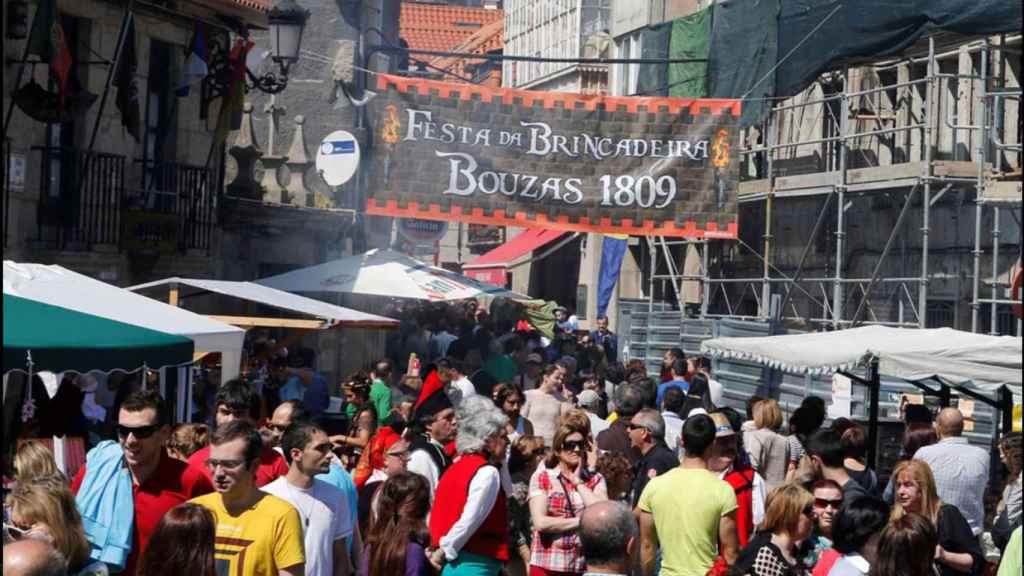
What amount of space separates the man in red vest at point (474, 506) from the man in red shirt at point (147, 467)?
4.75ft

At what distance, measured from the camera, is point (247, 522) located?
19.9ft

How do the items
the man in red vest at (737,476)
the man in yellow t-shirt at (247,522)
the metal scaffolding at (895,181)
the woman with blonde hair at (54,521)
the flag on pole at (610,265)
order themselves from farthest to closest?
1. the flag on pole at (610,265)
2. the metal scaffolding at (895,181)
3. the man in red vest at (737,476)
4. the man in yellow t-shirt at (247,522)
5. the woman with blonde hair at (54,521)

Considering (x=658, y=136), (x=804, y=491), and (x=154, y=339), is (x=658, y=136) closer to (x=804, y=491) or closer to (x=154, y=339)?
(x=154, y=339)

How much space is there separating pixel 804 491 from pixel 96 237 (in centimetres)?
1359

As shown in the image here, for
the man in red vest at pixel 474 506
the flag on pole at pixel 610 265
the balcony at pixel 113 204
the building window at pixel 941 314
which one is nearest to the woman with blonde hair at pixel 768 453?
the man in red vest at pixel 474 506

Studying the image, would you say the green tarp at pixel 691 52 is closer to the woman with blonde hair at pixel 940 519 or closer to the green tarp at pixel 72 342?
the green tarp at pixel 72 342

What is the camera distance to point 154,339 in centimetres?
916

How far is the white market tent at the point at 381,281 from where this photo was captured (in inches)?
758

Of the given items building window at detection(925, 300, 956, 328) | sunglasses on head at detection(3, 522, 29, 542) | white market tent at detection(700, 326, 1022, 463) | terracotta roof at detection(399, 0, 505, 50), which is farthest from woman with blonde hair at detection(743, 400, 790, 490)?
terracotta roof at detection(399, 0, 505, 50)

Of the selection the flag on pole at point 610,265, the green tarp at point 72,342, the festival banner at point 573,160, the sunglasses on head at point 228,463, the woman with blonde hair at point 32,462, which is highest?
the festival banner at point 573,160

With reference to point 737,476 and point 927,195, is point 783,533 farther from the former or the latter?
point 927,195

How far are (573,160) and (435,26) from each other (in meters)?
46.9

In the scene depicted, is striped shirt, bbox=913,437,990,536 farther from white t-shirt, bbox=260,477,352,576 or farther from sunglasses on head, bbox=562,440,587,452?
white t-shirt, bbox=260,477,352,576

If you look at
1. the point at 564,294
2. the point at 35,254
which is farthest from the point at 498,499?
the point at 564,294
